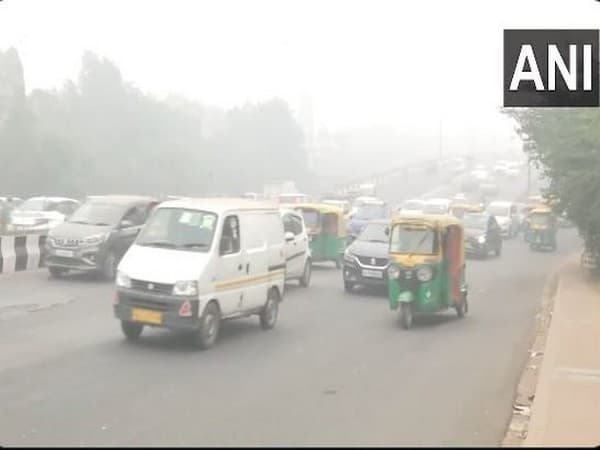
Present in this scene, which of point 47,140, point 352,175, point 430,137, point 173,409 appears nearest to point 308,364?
point 173,409

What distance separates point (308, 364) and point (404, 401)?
216cm

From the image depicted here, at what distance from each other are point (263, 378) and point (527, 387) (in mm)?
2973

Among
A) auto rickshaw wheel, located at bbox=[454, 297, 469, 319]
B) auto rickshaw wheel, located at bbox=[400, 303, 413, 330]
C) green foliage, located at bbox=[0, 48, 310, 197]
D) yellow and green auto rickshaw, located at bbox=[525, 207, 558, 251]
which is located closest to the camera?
auto rickshaw wheel, located at bbox=[400, 303, 413, 330]

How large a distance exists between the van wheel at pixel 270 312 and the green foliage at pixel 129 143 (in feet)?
91.3

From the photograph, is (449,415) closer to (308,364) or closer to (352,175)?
(308,364)

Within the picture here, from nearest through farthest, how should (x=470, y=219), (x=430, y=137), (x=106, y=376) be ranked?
(x=106, y=376)
(x=470, y=219)
(x=430, y=137)

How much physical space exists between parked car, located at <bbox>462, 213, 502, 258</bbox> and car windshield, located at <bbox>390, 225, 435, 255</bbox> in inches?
628

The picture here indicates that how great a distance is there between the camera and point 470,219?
32.2 metres

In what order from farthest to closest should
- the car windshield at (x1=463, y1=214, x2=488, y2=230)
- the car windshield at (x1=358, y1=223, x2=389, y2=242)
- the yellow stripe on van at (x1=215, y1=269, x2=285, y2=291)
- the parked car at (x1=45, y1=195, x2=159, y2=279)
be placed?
1. the car windshield at (x1=463, y1=214, x2=488, y2=230)
2. the car windshield at (x1=358, y1=223, x2=389, y2=242)
3. the parked car at (x1=45, y1=195, x2=159, y2=279)
4. the yellow stripe on van at (x1=215, y1=269, x2=285, y2=291)

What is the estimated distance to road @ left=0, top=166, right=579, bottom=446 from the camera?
6711 millimetres

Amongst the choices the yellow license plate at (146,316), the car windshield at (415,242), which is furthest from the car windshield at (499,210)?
the yellow license plate at (146,316)

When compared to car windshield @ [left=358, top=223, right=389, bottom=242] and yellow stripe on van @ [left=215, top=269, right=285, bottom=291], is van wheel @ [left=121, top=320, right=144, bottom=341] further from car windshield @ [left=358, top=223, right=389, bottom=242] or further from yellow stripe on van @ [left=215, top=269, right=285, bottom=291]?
car windshield @ [left=358, top=223, right=389, bottom=242]

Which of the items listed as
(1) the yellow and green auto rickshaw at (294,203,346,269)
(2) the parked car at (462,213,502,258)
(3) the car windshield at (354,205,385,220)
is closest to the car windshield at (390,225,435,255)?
(1) the yellow and green auto rickshaw at (294,203,346,269)

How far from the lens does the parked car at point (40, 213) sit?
2578 cm
